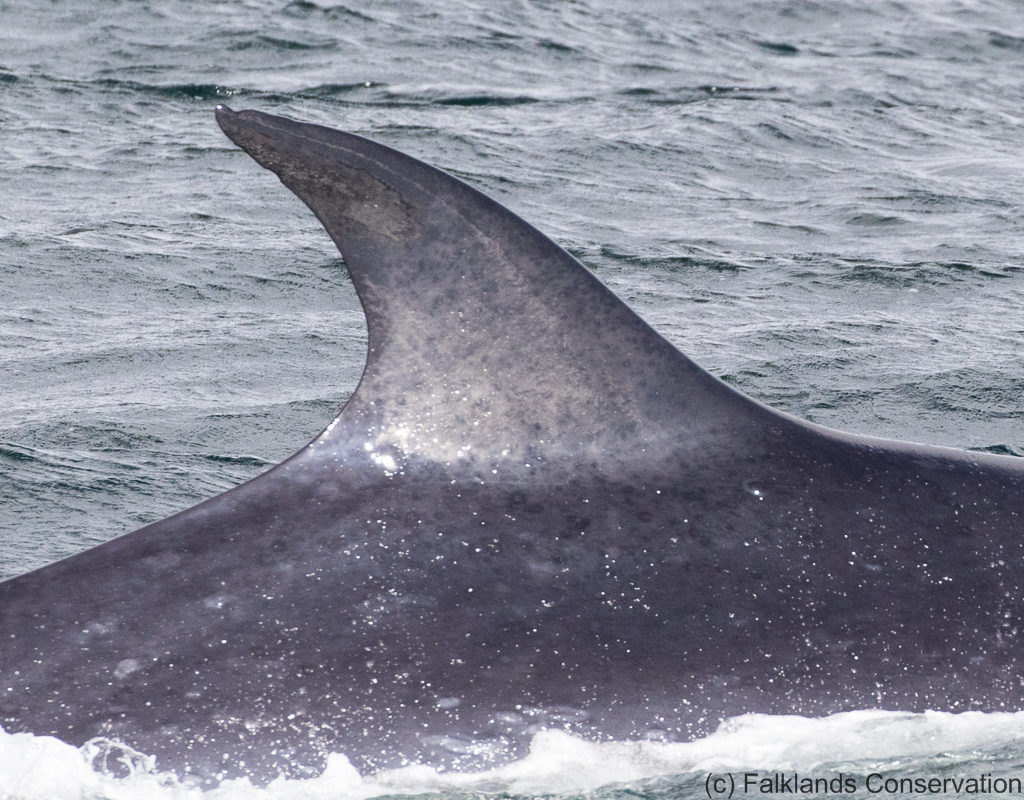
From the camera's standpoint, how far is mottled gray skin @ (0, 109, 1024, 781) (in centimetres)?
331

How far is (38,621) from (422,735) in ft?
2.64

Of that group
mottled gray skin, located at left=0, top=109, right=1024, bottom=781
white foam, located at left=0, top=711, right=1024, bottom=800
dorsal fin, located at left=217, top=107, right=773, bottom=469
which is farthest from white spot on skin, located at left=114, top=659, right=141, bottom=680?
dorsal fin, located at left=217, top=107, right=773, bottom=469

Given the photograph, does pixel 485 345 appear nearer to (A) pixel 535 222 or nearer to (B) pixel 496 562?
(B) pixel 496 562

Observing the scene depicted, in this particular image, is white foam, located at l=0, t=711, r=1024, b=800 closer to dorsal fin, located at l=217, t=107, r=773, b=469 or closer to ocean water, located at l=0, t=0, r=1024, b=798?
ocean water, located at l=0, t=0, r=1024, b=798

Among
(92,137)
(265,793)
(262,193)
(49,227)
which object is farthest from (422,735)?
(92,137)

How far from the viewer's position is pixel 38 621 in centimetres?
334

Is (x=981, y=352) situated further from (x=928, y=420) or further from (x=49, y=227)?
(x=49, y=227)

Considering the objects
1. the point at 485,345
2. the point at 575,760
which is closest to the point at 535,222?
the point at 485,345

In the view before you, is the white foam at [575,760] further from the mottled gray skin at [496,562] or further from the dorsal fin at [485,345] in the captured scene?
the dorsal fin at [485,345]

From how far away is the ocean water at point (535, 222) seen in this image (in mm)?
5418

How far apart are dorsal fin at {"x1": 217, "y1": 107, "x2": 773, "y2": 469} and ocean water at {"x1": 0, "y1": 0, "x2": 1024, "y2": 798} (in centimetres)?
70

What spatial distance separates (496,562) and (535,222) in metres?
7.60

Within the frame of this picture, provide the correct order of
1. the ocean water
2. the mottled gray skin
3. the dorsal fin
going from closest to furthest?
the mottled gray skin → the dorsal fin → the ocean water

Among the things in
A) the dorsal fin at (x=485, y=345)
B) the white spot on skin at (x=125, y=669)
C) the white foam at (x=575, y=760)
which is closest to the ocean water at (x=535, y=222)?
Answer: the white foam at (x=575, y=760)
